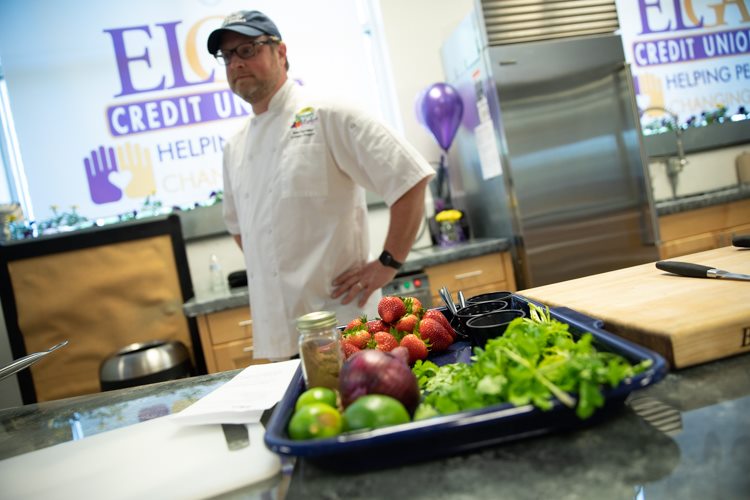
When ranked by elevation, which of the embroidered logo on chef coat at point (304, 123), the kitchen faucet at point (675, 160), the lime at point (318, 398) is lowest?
the lime at point (318, 398)

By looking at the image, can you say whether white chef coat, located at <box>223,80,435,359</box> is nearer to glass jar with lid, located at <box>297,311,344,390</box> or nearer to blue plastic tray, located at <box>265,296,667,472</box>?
glass jar with lid, located at <box>297,311,344,390</box>

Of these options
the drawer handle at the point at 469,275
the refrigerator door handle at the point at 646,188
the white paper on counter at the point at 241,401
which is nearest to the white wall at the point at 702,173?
the refrigerator door handle at the point at 646,188

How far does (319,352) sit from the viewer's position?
74cm

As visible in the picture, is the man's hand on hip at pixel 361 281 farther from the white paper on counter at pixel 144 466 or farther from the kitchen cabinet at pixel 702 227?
the kitchen cabinet at pixel 702 227

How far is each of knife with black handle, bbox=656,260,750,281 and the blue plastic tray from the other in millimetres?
437

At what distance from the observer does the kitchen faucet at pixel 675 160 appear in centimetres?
340

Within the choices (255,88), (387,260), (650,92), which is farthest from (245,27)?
(650,92)

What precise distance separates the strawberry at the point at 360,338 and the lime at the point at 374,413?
30cm

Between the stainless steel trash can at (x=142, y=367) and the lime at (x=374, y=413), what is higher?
the lime at (x=374, y=413)

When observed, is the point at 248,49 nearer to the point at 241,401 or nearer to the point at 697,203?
the point at 241,401

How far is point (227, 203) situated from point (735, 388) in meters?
1.98

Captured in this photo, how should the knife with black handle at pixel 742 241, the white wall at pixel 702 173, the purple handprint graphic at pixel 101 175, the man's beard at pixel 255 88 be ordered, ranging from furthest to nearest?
the white wall at pixel 702 173, the purple handprint graphic at pixel 101 175, the man's beard at pixel 255 88, the knife with black handle at pixel 742 241

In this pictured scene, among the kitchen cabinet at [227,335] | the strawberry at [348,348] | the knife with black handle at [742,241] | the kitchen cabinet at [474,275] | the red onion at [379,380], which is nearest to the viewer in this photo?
the red onion at [379,380]

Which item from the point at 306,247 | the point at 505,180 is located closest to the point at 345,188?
the point at 306,247
